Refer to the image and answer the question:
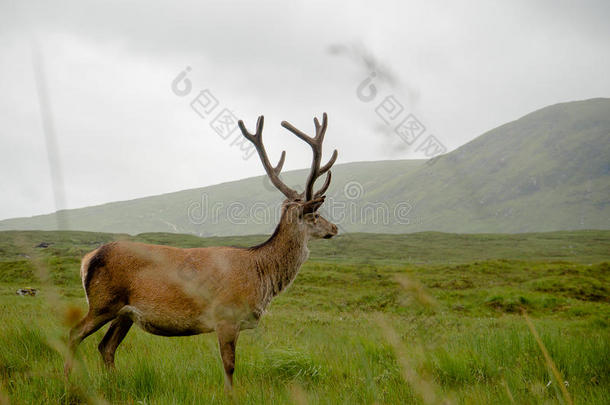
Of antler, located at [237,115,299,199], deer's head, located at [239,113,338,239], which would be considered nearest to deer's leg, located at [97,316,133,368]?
deer's head, located at [239,113,338,239]

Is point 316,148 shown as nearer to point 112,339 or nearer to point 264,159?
point 264,159

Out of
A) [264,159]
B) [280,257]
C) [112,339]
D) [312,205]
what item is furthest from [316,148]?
[112,339]

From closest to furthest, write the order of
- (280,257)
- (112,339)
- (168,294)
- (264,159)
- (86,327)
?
(86,327)
(168,294)
(112,339)
(280,257)
(264,159)

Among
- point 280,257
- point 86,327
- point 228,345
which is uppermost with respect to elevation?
point 280,257

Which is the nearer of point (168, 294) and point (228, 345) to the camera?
point (228, 345)

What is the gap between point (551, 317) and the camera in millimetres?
17766

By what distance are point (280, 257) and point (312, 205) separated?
928 millimetres

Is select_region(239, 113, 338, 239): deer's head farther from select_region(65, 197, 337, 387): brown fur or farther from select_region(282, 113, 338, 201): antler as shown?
select_region(65, 197, 337, 387): brown fur

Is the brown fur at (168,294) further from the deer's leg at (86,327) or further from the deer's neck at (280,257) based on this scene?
the deer's neck at (280,257)

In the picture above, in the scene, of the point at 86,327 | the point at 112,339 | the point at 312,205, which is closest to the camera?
the point at 86,327

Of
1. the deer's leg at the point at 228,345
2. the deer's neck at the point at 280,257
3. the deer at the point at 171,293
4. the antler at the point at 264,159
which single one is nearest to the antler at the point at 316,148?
the antler at the point at 264,159

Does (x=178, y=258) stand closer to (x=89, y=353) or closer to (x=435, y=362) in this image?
(x=89, y=353)

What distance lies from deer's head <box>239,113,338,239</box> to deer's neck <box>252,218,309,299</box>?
139mm

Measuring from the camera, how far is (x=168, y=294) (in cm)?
532
